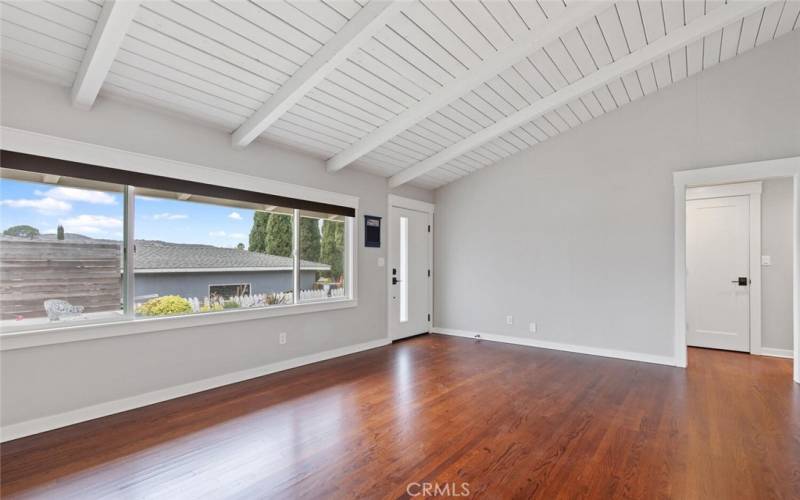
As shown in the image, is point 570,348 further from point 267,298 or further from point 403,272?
point 267,298

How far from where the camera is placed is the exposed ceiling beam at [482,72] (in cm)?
307

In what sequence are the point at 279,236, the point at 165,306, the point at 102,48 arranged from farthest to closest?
the point at 279,236
the point at 165,306
the point at 102,48

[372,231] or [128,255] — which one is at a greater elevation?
[372,231]

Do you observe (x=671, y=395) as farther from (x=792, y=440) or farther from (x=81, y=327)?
(x=81, y=327)

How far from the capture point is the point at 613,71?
153 inches

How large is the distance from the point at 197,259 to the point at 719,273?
258 inches

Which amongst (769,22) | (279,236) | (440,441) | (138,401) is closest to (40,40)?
(279,236)

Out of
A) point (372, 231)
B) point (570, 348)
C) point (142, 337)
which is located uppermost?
point (372, 231)

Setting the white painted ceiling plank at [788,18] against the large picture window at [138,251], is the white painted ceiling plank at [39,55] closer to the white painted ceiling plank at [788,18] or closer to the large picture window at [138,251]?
the large picture window at [138,251]

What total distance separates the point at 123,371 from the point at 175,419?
0.62 m

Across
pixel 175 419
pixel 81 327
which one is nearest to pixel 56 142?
pixel 81 327

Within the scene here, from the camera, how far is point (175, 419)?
2.94 metres

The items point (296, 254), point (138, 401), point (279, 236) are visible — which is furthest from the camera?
point (296, 254)

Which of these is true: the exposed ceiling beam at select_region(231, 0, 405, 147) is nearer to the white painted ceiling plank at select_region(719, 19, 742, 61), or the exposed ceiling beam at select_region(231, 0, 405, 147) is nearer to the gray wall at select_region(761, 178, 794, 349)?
the white painted ceiling plank at select_region(719, 19, 742, 61)
